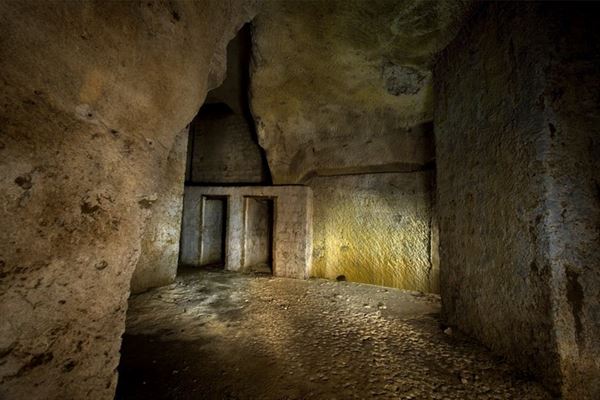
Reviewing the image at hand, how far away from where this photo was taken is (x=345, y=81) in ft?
13.9

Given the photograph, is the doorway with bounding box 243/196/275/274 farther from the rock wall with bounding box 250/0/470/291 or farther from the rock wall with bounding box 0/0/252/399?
the rock wall with bounding box 0/0/252/399

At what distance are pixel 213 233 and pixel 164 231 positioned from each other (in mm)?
2552

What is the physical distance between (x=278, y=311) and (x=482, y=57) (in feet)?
12.5

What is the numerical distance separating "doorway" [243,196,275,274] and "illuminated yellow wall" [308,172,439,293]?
1386 millimetres

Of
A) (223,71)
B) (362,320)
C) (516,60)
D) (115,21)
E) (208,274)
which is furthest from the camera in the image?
(208,274)

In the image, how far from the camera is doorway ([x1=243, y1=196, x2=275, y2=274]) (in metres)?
6.05

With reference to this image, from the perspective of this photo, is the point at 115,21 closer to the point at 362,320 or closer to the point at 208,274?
the point at 362,320

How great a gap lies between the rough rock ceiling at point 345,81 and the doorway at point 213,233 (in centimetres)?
231

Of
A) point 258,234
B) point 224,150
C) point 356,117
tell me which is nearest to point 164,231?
point 258,234

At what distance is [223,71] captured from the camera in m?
2.48

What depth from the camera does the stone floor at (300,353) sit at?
6.06 feet

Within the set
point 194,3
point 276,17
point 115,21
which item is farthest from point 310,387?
point 276,17

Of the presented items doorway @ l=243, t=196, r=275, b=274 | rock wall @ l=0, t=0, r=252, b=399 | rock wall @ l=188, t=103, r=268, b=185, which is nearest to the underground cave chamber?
rock wall @ l=0, t=0, r=252, b=399

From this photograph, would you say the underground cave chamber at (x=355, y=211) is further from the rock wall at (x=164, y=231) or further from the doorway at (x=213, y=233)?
the doorway at (x=213, y=233)
